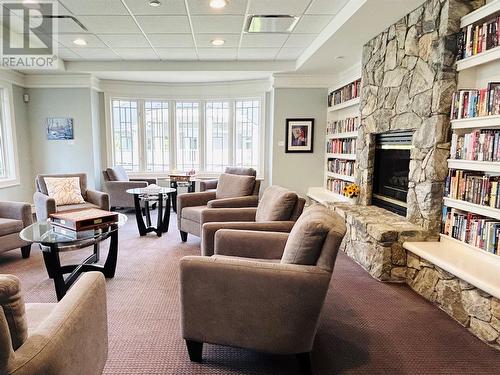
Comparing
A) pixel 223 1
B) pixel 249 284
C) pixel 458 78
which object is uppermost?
pixel 223 1

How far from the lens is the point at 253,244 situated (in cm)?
234

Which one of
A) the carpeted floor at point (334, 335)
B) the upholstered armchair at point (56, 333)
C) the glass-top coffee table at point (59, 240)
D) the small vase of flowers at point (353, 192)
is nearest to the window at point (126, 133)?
the carpeted floor at point (334, 335)

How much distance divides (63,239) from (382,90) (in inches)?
137

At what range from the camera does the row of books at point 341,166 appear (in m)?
4.79

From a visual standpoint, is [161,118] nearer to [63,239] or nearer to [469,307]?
[63,239]

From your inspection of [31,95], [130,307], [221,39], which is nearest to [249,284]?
[130,307]

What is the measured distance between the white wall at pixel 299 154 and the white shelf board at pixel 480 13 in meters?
3.18

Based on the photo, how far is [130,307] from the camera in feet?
8.00

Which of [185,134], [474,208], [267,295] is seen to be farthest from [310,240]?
[185,134]

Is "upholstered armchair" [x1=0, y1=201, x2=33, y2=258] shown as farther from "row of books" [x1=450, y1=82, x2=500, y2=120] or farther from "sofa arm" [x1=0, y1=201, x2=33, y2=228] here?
"row of books" [x1=450, y1=82, x2=500, y2=120]

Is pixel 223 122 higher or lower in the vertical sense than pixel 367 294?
higher

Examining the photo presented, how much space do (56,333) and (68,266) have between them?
1.89m

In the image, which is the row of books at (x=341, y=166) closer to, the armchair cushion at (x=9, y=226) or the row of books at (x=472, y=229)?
the row of books at (x=472, y=229)

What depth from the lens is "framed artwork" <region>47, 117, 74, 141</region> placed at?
571cm
